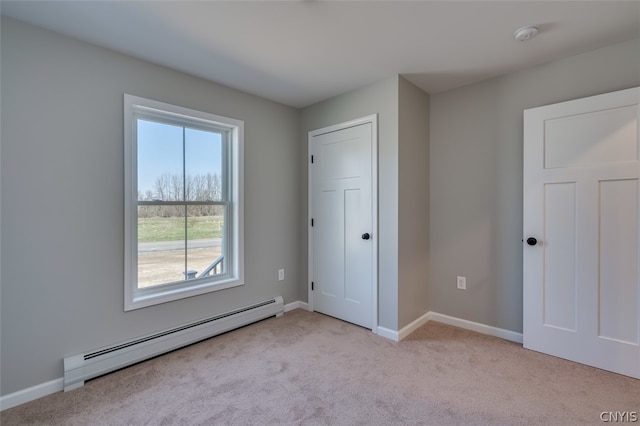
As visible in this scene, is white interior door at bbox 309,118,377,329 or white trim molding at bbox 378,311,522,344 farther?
white interior door at bbox 309,118,377,329

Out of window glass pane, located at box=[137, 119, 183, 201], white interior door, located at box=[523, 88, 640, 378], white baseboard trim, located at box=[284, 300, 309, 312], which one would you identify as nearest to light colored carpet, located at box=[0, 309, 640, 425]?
white interior door, located at box=[523, 88, 640, 378]

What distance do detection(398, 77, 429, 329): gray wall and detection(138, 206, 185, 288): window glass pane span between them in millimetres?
2051

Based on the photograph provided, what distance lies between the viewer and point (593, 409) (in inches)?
69.3

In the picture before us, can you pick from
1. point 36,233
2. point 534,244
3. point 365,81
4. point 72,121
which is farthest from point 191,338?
point 534,244

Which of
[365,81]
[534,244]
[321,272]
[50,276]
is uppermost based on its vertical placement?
[365,81]

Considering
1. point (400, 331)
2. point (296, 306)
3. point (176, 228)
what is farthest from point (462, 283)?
point (176, 228)

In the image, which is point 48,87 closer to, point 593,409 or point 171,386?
point 171,386

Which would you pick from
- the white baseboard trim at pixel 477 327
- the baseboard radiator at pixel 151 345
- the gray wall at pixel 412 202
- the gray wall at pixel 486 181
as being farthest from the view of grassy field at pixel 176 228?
the white baseboard trim at pixel 477 327

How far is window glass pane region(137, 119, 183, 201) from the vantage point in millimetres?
2480

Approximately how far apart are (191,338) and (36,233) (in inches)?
54.7

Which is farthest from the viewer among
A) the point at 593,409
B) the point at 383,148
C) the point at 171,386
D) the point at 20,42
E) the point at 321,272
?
the point at 321,272

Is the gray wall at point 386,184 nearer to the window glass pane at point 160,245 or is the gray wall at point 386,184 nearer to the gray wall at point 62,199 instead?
the gray wall at point 62,199

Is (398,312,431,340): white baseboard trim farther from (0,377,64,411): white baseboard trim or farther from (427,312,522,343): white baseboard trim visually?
(0,377,64,411): white baseboard trim

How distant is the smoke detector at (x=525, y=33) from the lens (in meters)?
2.01
